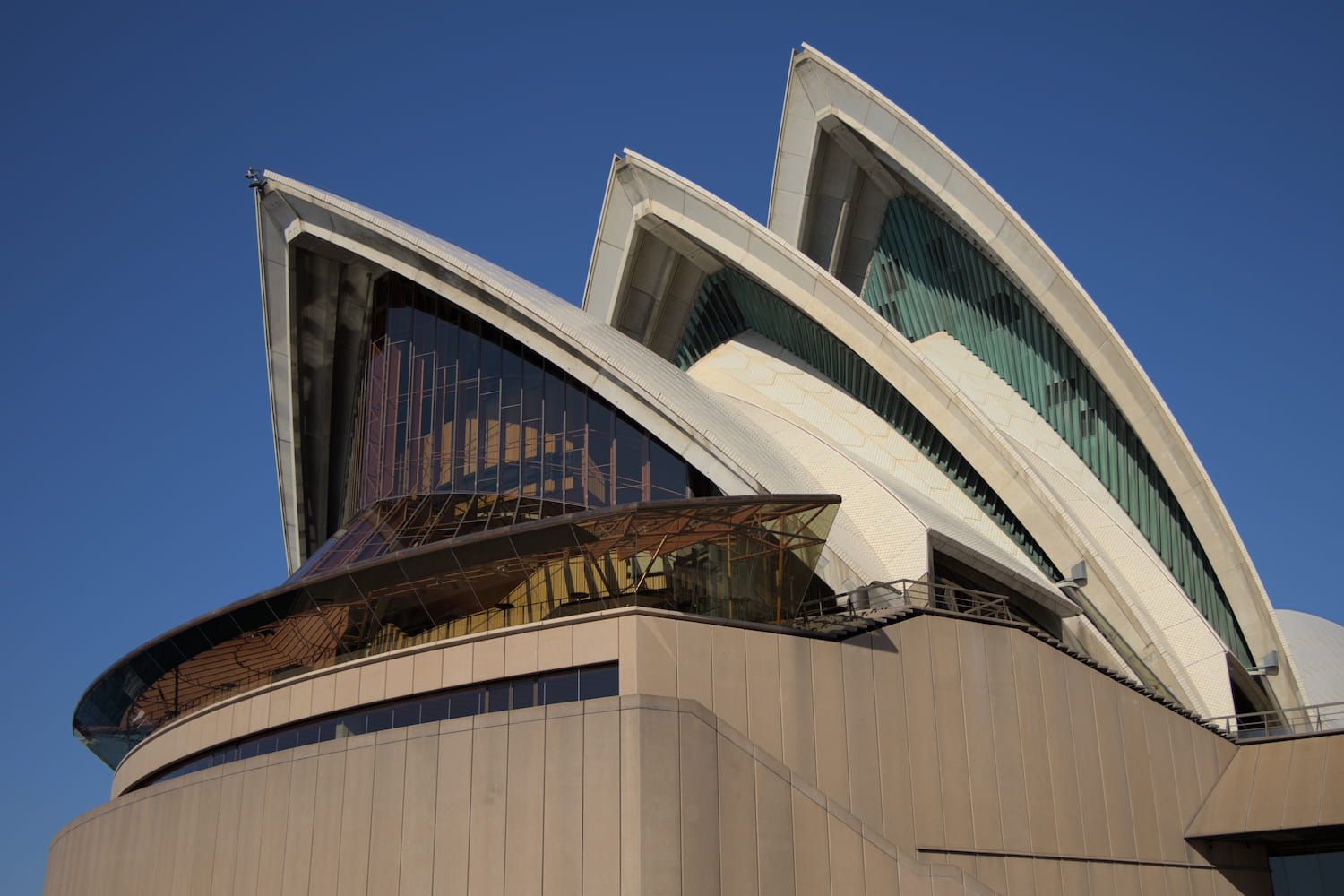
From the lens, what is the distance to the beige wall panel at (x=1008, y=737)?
20.1 m

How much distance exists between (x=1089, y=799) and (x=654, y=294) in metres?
18.9

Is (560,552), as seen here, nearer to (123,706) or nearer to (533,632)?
(533,632)

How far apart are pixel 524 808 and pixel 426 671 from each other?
3849mm

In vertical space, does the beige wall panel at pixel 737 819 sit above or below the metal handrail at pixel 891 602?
below

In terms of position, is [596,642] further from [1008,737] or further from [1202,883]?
[1202,883]

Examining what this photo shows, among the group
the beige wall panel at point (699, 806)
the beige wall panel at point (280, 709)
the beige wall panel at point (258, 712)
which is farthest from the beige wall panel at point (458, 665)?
the beige wall panel at point (699, 806)

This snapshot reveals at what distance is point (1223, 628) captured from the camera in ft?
95.8

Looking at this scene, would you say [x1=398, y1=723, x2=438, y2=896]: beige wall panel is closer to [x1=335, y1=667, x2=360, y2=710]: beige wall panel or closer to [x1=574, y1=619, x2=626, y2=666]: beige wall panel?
[x1=574, y1=619, x2=626, y2=666]: beige wall panel

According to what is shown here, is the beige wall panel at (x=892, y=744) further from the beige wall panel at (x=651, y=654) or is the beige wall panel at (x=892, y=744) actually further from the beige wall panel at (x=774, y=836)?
the beige wall panel at (x=651, y=654)

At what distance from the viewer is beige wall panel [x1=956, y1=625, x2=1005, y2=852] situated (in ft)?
65.5

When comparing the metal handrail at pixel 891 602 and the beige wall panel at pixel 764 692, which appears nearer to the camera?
the beige wall panel at pixel 764 692

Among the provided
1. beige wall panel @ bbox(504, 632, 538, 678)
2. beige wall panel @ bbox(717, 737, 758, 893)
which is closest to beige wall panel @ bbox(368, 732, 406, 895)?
beige wall panel @ bbox(504, 632, 538, 678)

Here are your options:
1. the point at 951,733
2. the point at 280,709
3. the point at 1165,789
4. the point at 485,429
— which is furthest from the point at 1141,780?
the point at 485,429

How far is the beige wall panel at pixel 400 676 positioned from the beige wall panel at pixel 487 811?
2920 mm
